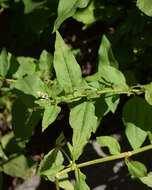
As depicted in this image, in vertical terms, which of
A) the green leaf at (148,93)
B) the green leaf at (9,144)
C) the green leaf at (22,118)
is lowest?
the green leaf at (9,144)

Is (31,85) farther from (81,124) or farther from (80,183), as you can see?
(80,183)

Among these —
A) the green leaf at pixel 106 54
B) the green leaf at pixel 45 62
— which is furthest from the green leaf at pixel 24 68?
the green leaf at pixel 106 54

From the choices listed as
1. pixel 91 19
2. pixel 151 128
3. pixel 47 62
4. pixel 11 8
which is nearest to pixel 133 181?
pixel 151 128

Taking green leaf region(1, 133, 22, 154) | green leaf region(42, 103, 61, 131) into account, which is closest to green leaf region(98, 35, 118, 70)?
green leaf region(42, 103, 61, 131)

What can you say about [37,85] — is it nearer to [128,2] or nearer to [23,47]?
[128,2]

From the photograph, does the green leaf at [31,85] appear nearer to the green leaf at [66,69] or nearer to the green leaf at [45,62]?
the green leaf at [66,69]

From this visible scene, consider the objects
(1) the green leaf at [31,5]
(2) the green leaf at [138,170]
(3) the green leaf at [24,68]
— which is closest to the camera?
(2) the green leaf at [138,170]

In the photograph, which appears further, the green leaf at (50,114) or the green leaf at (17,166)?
the green leaf at (17,166)

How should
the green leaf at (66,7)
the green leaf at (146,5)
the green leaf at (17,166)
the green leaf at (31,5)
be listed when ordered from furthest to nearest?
the green leaf at (17,166) < the green leaf at (31,5) < the green leaf at (146,5) < the green leaf at (66,7)
